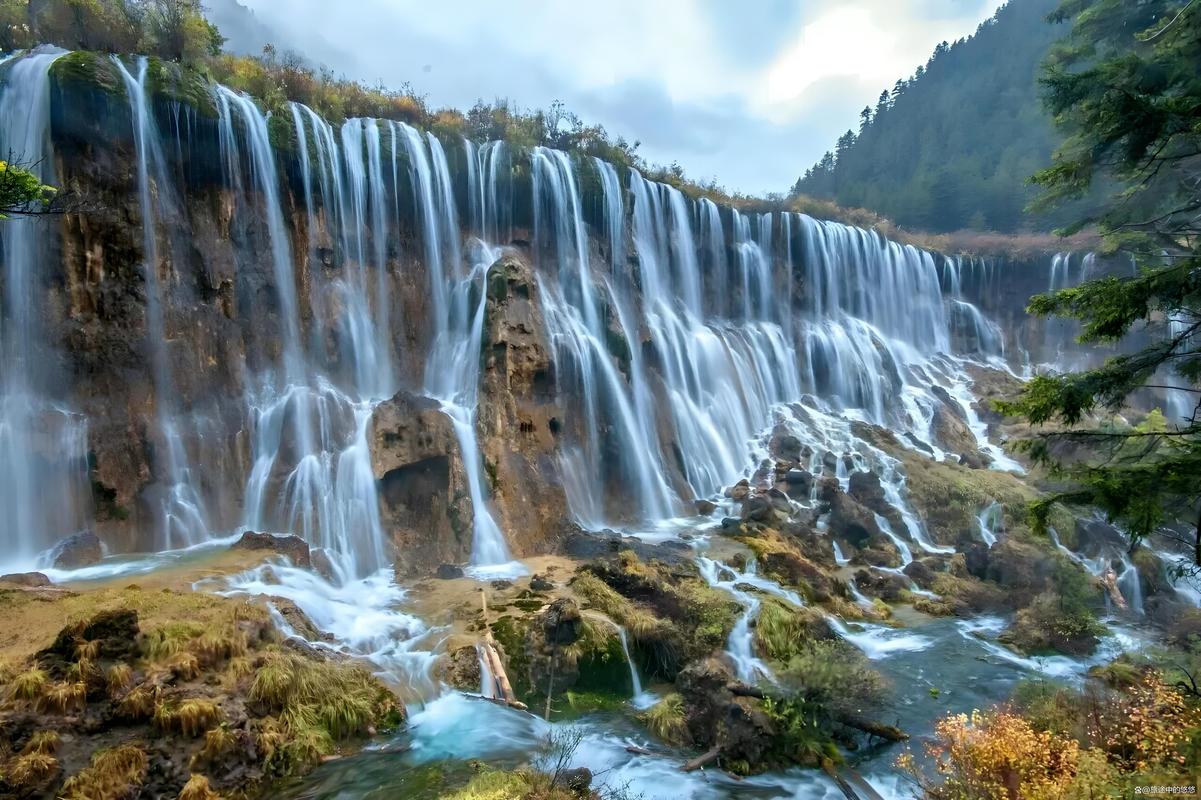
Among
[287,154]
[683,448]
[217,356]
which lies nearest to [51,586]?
[217,356]

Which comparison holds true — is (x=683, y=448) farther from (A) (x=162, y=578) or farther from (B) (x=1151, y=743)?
(B) (x=1151, y=743)

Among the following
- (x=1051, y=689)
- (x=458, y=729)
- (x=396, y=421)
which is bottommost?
(x=1051, y=689)

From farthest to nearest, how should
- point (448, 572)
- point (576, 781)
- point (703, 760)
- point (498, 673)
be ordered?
point (448, 572) < point (498, 673) < point (703, 760) < point (576, 781)

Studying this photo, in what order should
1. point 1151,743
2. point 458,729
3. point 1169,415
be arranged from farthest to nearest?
point 1169,415 → point 458,729 → point 1151,743

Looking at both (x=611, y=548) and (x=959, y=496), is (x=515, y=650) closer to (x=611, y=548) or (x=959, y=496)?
(x=611, y=548)

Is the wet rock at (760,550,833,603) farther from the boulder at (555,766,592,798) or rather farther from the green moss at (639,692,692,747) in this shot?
the boulder at (555,766,592,798)

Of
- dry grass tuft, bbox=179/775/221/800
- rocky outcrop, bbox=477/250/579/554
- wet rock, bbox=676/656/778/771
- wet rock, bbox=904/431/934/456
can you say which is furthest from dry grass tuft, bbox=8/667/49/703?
wet rock, bbox=904/431/934/456

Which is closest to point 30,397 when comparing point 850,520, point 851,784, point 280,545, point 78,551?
point 78,551

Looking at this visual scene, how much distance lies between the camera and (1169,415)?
29.4 m

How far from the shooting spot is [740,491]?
65.4ft

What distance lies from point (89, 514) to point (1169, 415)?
1617 inches

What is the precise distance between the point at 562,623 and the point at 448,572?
423cm

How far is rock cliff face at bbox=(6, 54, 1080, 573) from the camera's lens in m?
13.4

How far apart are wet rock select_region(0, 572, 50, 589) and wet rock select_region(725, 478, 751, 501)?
16535 millimetres
